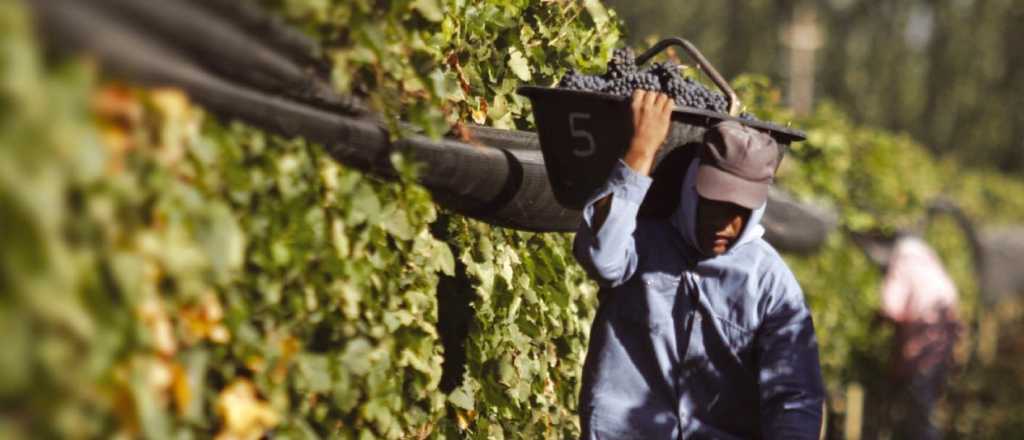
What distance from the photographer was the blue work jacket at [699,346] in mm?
3775

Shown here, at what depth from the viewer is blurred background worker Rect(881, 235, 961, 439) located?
35.6 ft

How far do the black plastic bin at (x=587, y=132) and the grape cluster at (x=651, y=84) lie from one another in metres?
0.07

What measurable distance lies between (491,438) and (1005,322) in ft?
56.5

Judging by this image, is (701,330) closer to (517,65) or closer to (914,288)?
(517,65)

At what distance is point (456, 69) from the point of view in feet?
13.9

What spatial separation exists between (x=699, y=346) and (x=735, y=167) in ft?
1.84

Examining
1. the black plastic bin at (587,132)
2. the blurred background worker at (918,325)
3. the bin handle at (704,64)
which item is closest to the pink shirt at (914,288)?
the blurred background worker at (918,325)

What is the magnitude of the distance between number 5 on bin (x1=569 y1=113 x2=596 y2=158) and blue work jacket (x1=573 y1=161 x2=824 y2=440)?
282 mm

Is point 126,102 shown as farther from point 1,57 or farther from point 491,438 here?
point 491,438

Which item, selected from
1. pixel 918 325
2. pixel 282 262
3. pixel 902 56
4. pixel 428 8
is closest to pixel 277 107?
pixel 282 262

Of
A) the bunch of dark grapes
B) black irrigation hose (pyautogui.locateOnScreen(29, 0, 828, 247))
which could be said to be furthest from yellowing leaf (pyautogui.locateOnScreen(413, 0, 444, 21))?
the bunch of dark grapes

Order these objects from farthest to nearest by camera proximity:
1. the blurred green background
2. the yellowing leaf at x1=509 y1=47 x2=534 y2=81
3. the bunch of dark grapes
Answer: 1. the blurred green background
2. the yellowing leaf at x1=509 y1=47 x2=534 y2=81
3. the bunch of dark grapes

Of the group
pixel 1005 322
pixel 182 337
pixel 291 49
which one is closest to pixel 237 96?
pixel 291 49

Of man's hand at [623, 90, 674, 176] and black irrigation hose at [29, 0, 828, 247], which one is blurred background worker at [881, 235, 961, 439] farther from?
man's hand at [623, 90, 674, 176]
